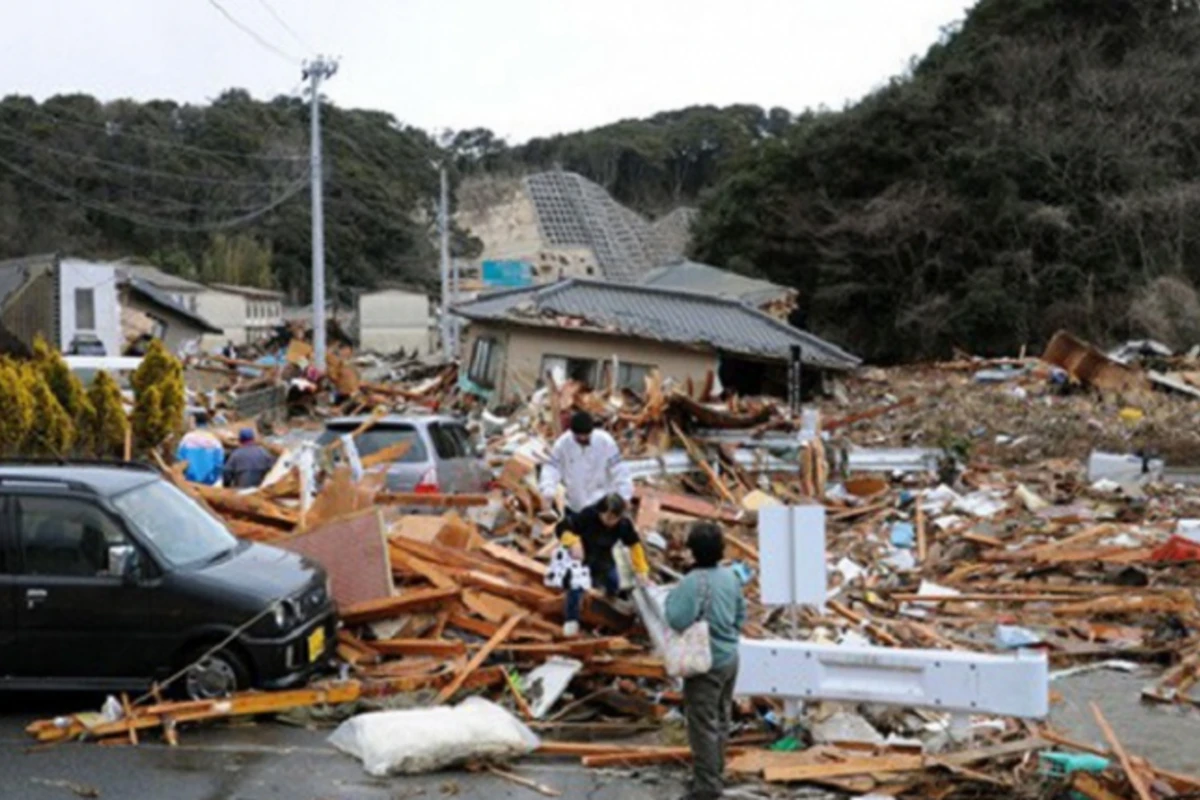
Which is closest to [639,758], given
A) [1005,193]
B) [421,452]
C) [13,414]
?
[421,452]

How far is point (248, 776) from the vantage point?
293 inches

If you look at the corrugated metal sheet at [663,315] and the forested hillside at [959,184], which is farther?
the forested hillside at [959,184]

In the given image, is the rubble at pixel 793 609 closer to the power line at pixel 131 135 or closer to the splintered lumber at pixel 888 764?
the splintered lumber at pixel 888 764

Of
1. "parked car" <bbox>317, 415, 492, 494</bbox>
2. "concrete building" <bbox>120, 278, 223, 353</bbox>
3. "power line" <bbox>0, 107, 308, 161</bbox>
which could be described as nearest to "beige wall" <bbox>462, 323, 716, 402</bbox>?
"parked car" <bbox>317, 415, 492, 494</bbox>

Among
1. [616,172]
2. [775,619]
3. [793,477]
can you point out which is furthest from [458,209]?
[775,619]

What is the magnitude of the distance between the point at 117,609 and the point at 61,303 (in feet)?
112

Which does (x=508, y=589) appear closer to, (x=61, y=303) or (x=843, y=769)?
(x=843, y=769)

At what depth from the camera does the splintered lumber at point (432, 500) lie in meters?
13.5

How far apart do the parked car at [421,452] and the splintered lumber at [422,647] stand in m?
5.29

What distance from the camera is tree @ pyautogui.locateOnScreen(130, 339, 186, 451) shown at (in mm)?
19844

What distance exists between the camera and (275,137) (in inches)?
2876

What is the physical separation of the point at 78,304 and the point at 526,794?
122 ft

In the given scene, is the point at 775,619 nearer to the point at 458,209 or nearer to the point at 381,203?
the point at 381,203

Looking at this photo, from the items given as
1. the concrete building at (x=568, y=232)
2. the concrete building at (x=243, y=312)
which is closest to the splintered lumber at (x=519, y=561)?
the concrete building at (x=243, y=312)
